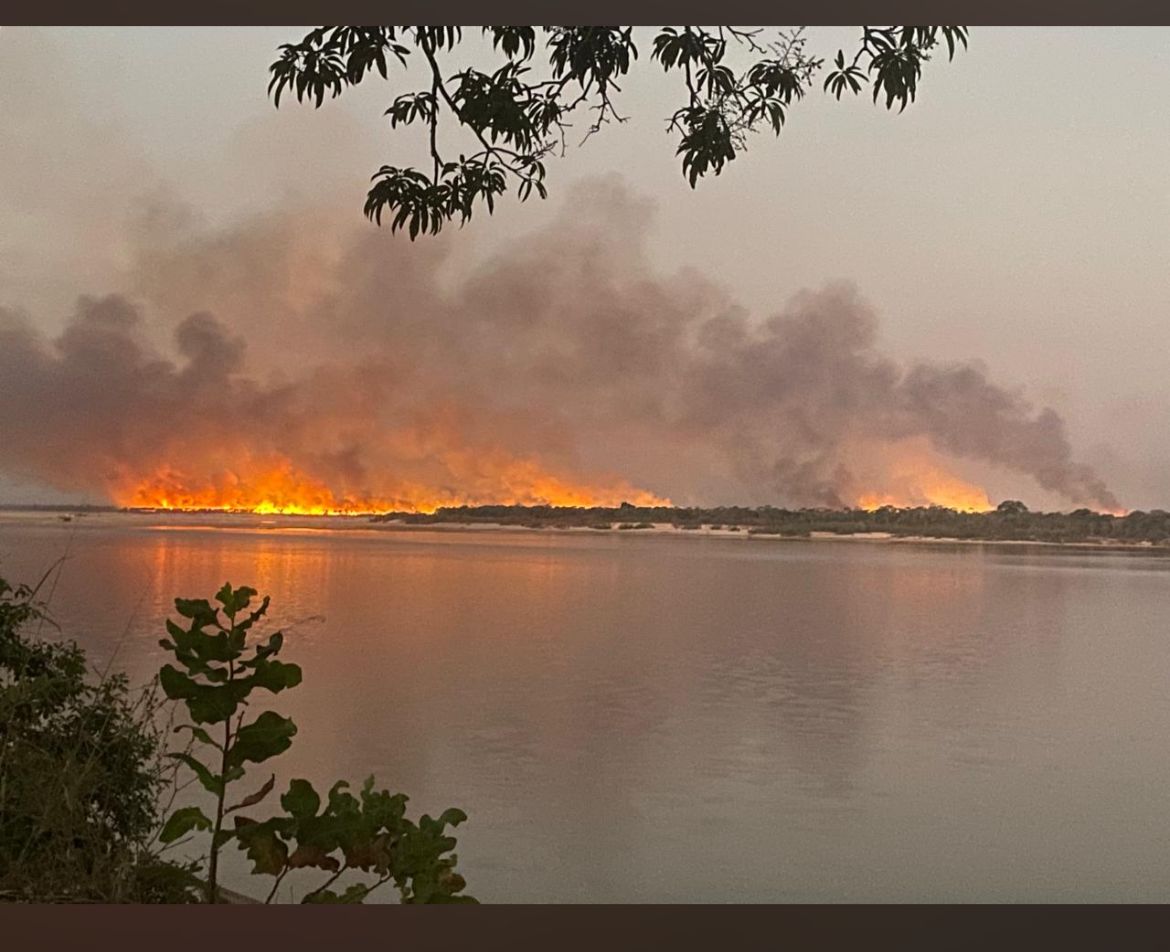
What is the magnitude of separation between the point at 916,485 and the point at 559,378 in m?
1.25

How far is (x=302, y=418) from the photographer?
4371 mm

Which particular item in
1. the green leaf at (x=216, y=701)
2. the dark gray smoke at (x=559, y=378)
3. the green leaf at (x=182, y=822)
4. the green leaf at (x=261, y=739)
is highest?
the dark gray smoke at (x=559, y=378)

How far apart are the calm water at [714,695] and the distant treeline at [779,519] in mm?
58

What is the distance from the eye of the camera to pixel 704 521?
4371 millimetres

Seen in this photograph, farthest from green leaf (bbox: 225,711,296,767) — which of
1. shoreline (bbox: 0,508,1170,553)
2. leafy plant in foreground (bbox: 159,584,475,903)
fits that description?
shoreline (bbox: 0,508,1170,553)

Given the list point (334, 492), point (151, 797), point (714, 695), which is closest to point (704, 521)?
point (714, 695)

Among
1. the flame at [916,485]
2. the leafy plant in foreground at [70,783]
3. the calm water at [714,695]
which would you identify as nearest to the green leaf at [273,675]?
the leafy plant in foreground at [70,783]

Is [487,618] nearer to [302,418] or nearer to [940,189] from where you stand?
A: [302,418]

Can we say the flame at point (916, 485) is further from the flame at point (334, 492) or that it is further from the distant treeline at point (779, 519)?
the flame at point (334, 492)

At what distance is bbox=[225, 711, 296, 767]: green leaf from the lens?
2.72 meters

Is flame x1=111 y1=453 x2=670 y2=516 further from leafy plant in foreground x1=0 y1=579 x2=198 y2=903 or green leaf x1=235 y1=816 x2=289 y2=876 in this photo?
green leaf x1=235 y1=816 x2=289 y2=876

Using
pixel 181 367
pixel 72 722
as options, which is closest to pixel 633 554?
pixel 181 367

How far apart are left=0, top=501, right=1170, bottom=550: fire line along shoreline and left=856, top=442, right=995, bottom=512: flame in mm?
32

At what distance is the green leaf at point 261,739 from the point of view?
272cm
